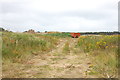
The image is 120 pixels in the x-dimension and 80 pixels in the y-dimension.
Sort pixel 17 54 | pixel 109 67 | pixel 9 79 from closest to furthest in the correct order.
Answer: pixel 9 79 → pixel 109 67 → pixel 17 54

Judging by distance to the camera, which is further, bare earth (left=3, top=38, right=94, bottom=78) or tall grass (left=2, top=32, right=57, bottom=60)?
tall grass (left=2, top=32, right=57, bottom=60)

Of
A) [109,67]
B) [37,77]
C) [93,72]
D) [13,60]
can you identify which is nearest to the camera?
[37,77]

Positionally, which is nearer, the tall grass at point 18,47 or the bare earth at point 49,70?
the bare earth at point 49,70

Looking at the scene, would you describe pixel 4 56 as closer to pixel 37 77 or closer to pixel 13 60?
pixel 13 60

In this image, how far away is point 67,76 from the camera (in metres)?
3.57

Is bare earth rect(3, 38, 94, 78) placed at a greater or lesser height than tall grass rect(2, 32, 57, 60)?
lesser

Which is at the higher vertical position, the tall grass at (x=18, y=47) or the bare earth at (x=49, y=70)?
the tall grass at (x=18, y=47)

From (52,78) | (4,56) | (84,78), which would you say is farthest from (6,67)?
(84,78)

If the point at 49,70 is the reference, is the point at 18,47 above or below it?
above

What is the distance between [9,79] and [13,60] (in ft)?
6.28

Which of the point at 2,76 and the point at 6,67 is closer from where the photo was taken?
the point at 2,76

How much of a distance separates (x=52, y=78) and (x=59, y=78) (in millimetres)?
170

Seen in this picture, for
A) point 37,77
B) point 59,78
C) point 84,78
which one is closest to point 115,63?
point 84,78

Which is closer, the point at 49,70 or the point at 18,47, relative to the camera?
the point at 49,70
